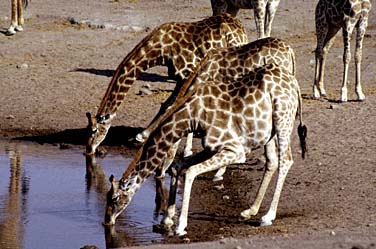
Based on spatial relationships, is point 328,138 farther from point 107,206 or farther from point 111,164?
point 107,206

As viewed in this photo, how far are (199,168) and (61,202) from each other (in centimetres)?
207

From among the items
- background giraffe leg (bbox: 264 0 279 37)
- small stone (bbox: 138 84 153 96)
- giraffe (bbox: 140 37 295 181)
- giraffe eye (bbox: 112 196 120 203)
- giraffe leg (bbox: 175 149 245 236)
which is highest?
giraffe (bbox: 140 37 295 181)

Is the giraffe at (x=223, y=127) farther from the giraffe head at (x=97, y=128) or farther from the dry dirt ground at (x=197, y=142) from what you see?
the giraffe head at (x=97, y=128)

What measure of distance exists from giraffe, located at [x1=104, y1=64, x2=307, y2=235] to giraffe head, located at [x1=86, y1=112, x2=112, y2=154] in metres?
2.74

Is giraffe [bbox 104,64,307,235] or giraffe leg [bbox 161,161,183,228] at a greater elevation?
giraffe [bbox 104,64,307,235]

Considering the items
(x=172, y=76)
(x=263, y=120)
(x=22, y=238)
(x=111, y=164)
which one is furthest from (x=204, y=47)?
(x=22, y=238)

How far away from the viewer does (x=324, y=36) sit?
16188 millimetres

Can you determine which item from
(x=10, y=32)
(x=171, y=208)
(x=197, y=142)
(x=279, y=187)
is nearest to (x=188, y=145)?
(x=197, y=142)

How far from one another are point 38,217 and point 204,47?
3.20 m

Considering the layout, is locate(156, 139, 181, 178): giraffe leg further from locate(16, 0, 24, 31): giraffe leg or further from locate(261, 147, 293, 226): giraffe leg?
locate(16, 0, 24, 31): giraffe leg

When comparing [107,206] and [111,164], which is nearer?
[107,206]

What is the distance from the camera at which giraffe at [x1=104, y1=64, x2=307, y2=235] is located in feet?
34.1

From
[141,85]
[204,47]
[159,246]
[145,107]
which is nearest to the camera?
[159,246]

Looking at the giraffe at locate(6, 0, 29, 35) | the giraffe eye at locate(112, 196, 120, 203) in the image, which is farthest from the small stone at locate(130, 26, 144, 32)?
the giraffe eye at locate(112, 196, 120, 203)
